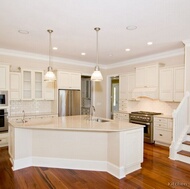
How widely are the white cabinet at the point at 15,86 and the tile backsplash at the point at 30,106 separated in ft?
0.99

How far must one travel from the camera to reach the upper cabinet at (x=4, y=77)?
4480 millimetres

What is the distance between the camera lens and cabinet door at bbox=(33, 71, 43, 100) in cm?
532

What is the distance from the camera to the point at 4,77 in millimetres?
4520

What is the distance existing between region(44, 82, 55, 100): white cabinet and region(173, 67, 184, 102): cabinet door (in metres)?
3.97

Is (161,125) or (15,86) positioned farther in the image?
(15,86)

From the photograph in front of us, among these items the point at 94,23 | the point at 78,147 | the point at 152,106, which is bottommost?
the point at 78,147

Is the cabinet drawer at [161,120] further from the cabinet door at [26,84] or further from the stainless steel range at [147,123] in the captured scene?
the cabinet door at [26,84]

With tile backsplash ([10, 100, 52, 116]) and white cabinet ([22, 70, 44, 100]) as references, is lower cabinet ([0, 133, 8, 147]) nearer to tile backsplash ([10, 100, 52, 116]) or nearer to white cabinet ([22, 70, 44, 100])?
tile backsplash ([10, 100, 52, 116])

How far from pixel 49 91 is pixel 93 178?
11.5 ft

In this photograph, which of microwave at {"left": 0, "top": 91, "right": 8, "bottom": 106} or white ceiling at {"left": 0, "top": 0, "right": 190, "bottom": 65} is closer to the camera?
white ceiling at {"left": 0, "top": 0, "right": 190, "bottom": 65}

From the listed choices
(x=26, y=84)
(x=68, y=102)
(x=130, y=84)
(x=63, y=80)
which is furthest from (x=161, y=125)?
(x=26, y=84)

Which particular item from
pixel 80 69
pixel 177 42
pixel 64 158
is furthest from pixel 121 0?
pixel 80 69

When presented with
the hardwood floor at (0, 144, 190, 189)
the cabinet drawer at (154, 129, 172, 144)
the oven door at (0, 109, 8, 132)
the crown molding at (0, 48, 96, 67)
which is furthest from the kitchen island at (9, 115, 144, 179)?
the crown molding at (0, 48, 96, 67)

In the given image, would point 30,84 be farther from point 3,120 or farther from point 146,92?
point 146,92
